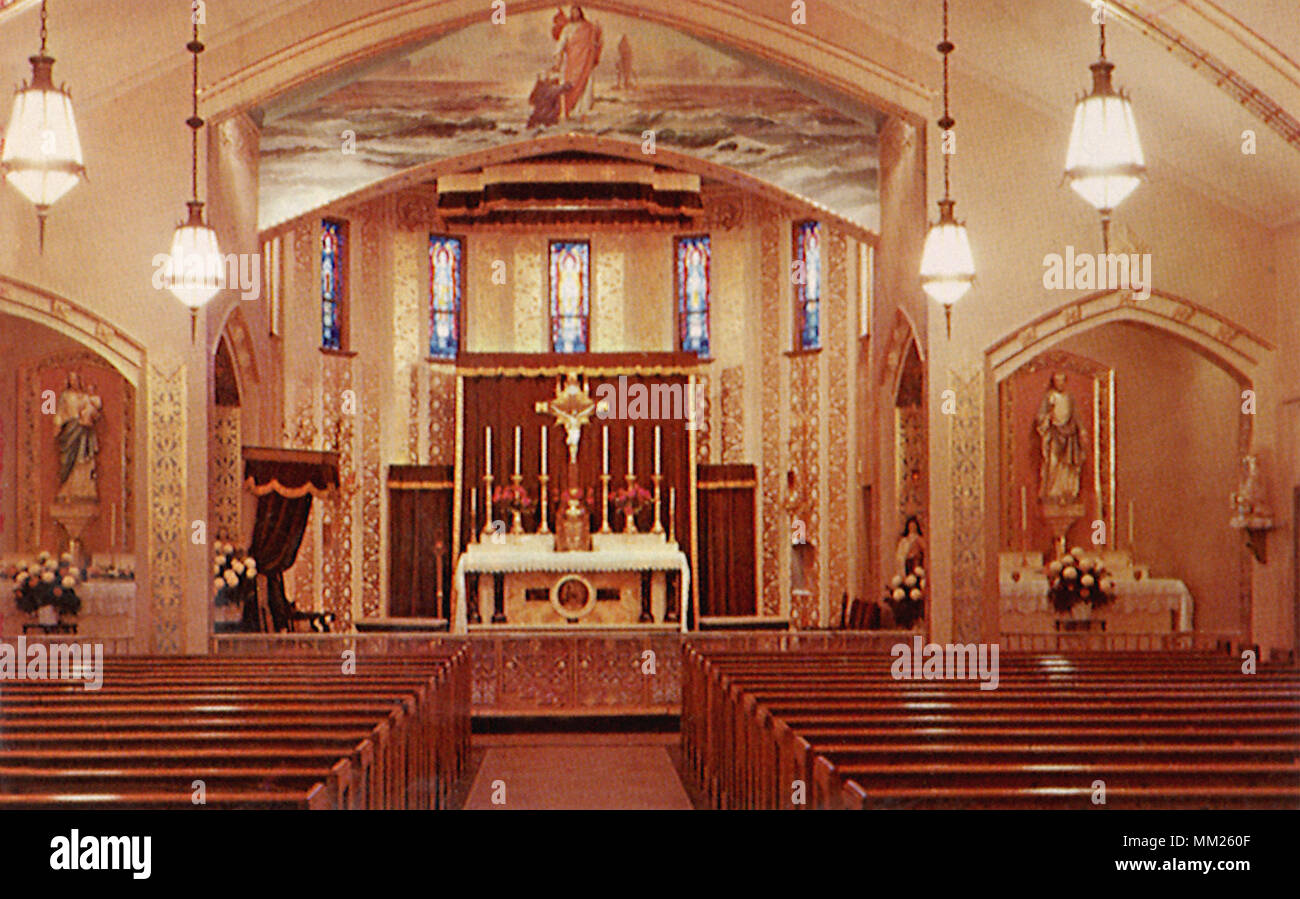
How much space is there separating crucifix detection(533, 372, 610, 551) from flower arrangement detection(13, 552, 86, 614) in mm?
5237

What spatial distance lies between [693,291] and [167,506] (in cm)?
1100

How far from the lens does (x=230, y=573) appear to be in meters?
12.9

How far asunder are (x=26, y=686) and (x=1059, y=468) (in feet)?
33.6

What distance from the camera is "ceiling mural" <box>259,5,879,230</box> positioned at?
1374cm

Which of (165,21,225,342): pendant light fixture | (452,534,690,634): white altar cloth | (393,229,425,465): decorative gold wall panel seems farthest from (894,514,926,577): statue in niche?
(393,229,425,465): decorative gold wall panel

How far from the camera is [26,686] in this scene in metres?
8.23

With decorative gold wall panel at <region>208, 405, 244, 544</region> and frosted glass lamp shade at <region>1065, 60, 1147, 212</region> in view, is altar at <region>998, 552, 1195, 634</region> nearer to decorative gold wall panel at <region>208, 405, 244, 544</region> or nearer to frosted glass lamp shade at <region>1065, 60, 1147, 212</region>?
frosted glass lamp shade at <region>1065, 60, 1147, 212</region>

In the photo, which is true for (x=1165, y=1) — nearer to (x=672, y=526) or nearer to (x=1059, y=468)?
(x=1059, y=468)

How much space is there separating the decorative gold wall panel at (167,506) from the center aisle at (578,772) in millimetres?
2702

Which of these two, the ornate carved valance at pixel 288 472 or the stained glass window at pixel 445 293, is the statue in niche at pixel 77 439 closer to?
the ornate carved valance at pixel 288 472

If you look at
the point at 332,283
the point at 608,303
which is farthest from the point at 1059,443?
the point at 332,283

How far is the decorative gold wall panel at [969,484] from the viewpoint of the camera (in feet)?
40.9
